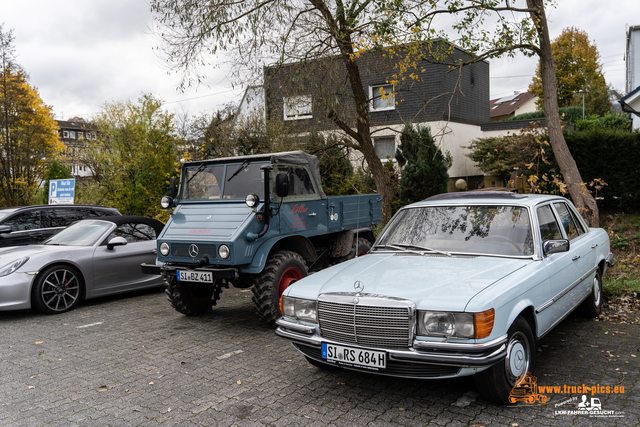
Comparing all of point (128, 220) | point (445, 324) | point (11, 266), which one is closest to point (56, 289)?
point (11, 266)

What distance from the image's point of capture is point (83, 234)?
8484 millimetres

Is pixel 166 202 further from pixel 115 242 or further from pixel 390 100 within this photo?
pixel 390 100

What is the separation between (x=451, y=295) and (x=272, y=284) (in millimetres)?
3120

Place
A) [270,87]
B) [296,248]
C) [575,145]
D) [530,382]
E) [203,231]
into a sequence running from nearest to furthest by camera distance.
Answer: [530,382]
[203,231]
[296,248]
[270,87]
[575,145]

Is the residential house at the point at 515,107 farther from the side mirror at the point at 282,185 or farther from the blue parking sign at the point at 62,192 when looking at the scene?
the side mirror at the point at 282,185

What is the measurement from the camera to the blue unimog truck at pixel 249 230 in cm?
607

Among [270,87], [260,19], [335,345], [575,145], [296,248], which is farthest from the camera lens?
[575,145]

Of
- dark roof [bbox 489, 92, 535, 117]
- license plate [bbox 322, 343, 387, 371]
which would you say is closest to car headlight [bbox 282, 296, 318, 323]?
license plate [bbox 322, 343, 387, 371]

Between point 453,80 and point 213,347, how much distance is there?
19.9 m

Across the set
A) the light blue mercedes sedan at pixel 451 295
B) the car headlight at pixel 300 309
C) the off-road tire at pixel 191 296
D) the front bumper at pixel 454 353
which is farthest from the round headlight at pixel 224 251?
the front bumper at pixel 454 353

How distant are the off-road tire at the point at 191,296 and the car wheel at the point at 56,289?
1.86 m

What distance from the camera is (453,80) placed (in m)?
22.2

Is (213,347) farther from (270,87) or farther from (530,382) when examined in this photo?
(270,87)

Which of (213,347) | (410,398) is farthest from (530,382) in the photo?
(213,347)
